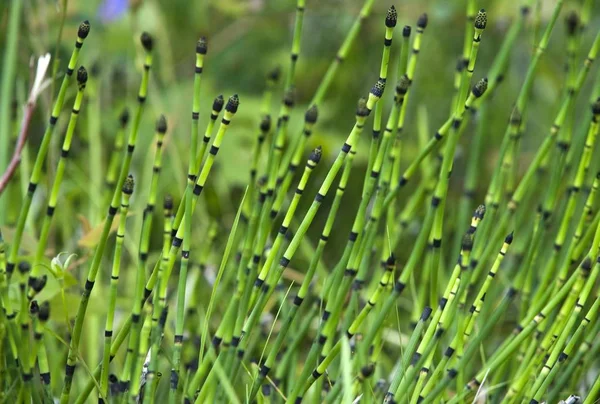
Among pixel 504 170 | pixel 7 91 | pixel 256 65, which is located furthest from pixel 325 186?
pixel 256 65

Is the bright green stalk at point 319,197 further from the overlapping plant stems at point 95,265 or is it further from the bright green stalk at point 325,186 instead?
→ the overlapping plant stems at point 95,265

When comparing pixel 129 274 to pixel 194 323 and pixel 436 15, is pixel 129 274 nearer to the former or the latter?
pixel 194 323

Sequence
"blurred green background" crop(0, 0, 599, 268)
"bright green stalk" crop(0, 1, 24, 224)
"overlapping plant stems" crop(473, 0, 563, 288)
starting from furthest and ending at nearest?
1. "blurred green background" crop(0, 0, 599, 268)
2. "bright green stalk" crop(0, 1, 24, 224)
3. "overlapping plant stems" crop(473, 0, 563, 288)

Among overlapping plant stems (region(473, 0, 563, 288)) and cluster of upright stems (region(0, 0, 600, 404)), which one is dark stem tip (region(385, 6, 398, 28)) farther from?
overlapping plant stems (region(473, 0, 563, 288))

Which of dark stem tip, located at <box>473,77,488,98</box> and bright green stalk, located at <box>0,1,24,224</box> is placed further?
bright green stalk, located at <box>0,1,24,224</box>

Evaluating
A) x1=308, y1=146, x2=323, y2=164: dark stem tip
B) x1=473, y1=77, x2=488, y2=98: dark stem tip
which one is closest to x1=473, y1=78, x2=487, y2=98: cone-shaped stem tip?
x1=473, y1=77, x2=488, y2=98: dark stem tip

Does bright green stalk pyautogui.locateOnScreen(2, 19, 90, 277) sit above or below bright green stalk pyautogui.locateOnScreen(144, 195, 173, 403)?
above

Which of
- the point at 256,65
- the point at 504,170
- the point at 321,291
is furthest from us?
the point at 256,65

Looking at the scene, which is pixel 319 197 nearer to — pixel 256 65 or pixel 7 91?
pixel 7 91

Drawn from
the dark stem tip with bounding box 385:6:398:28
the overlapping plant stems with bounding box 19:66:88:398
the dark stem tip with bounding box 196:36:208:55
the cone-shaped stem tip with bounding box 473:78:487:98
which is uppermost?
the dark stem tip with bounding box 385:6:398:28

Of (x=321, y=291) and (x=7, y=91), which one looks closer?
(x=321, y=291)

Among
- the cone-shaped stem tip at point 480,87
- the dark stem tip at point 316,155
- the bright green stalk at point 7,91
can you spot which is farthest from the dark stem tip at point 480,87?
the bright green stalk at point 7,91

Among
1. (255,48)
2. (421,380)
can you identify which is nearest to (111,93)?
(255,48)
